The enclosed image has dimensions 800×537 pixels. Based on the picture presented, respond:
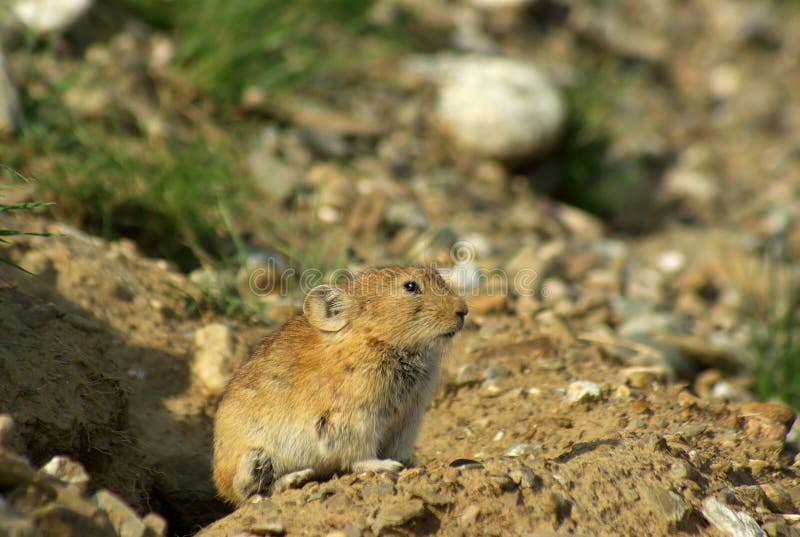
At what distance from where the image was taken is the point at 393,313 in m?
4.89

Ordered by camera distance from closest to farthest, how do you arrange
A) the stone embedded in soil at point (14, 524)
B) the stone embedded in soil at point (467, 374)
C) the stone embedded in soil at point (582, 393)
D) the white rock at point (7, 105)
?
the stone embedded in soil at point (14, 524) < the stone embedded in soil at point (582, 393) < the stone embedded in soil at point (467, 374) < the white rock at point (7, 105)

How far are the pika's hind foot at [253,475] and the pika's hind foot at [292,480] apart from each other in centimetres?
6

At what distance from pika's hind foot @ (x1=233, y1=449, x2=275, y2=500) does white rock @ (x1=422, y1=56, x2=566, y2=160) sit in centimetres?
622

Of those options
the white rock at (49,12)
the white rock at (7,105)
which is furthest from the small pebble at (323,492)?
the white rock at (49,12)

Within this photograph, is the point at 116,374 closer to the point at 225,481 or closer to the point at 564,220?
A: the point at 225,481

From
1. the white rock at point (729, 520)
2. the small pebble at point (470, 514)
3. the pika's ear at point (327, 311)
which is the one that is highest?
the pika's ear at point (327, 311)

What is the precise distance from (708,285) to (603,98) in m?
2.88

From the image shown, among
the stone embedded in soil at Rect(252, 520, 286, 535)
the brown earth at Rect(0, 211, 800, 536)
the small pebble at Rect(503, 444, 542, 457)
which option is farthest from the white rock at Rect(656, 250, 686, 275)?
the stone embedded in soil at Rect(252, 520, 286, 535)

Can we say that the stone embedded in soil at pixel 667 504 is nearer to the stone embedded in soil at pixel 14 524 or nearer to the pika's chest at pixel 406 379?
the pika's chest at pixel 406 379

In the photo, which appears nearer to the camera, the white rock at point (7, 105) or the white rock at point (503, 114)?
the white rock at point (7, 105)

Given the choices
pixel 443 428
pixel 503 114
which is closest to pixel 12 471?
pixel 443 428

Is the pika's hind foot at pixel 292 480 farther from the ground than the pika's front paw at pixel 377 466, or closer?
closer

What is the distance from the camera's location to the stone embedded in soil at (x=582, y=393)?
547cm

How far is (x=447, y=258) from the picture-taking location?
7.55 m
